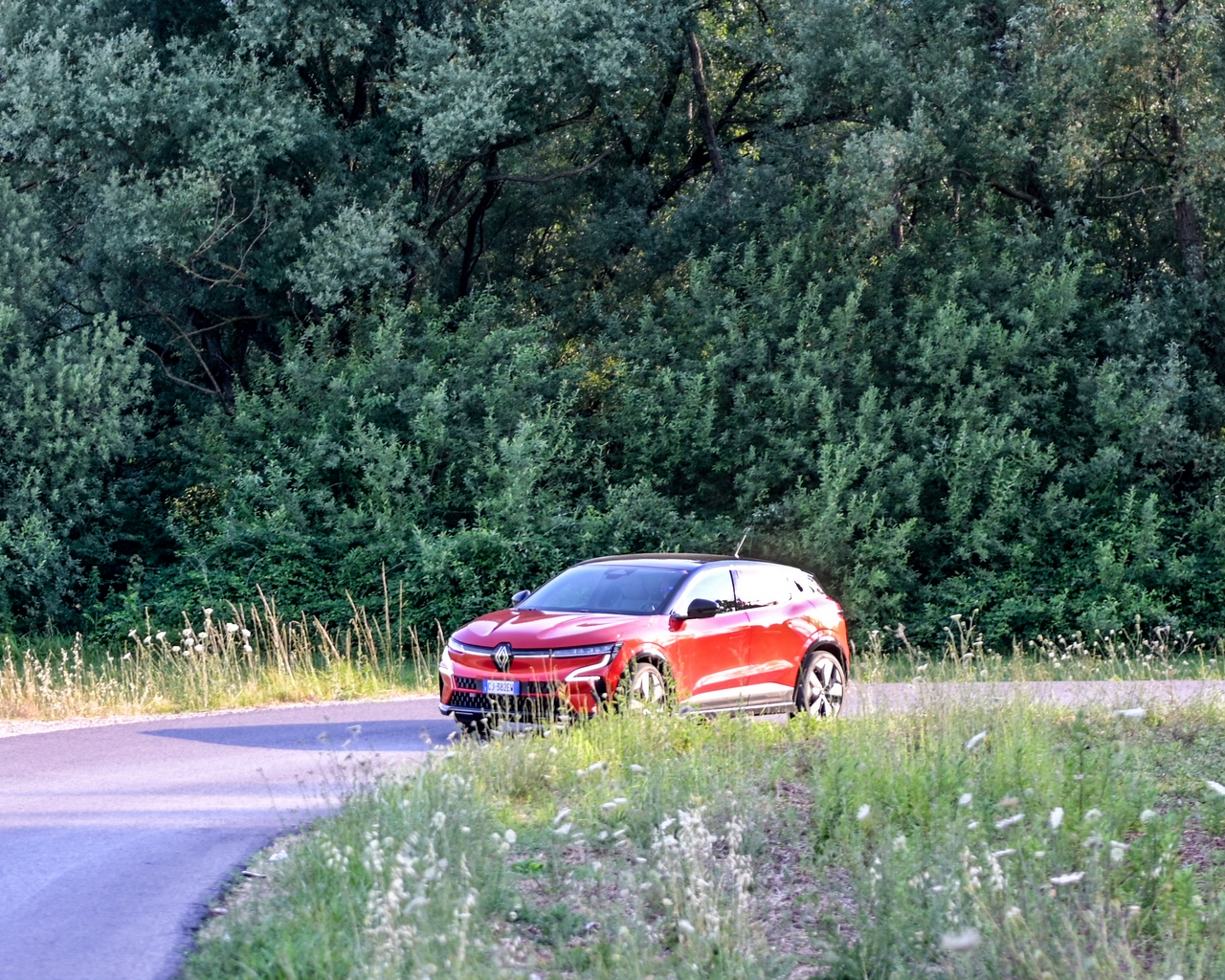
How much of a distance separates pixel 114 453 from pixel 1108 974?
23.2 metres

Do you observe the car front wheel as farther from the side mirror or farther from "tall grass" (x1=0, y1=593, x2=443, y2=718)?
"tall grass" (x1=0, y1=593, x2=443, y2=718)

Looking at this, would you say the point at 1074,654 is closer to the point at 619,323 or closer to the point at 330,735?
the point at 619,323

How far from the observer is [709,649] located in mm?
12625

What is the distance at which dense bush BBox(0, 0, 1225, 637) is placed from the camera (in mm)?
25047

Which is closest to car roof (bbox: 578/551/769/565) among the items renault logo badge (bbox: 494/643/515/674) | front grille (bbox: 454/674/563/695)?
renault logo badge (bbox: 494/643/515/674)

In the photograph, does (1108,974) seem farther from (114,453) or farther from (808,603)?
(114,453)

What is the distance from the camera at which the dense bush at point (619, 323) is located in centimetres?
2505

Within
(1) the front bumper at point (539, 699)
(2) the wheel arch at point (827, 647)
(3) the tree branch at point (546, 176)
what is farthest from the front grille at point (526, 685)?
(3) the tree branch at point (546, 176)

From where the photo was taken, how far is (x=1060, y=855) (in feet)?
24.1

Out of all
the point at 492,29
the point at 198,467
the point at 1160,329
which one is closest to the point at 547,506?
the point at 198,467

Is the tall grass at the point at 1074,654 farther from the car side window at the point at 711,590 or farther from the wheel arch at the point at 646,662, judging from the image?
the wheel arch at the point at 646,662

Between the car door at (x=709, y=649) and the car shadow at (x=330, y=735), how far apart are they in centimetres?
214

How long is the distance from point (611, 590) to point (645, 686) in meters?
1.42

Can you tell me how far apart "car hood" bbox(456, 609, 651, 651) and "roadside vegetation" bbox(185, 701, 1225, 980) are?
42.5 inches
